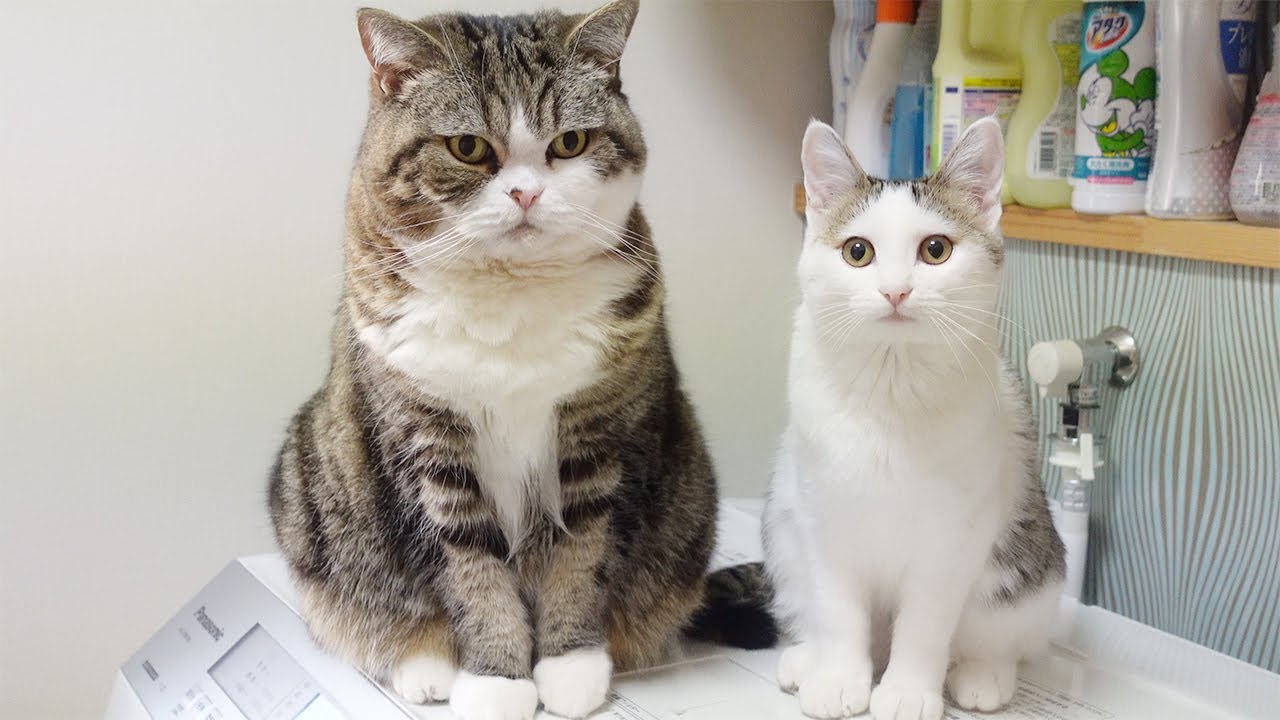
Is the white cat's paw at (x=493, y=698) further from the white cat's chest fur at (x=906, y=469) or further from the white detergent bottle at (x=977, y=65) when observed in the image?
the white detergent bottle at (x=977, y=65)

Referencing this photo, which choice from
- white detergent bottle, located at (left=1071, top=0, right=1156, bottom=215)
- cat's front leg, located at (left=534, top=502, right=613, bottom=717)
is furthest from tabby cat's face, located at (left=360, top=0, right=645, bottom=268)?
white detergent bottle, located at (left=1071, top=0, right=1156, bottom=215)

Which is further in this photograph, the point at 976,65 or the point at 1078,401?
the point at 976,65

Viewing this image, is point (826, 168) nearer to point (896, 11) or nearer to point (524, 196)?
point (524, 196)

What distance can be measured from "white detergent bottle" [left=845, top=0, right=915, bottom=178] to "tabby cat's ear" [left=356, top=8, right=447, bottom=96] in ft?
2.98

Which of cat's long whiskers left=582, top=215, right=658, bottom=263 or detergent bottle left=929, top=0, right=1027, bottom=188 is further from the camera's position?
detergent bottle left=929, top=0, right=1027, bottom=188

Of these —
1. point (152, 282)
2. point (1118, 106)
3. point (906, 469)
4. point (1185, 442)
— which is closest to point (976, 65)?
point (1118, 106)

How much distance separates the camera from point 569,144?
1.10m

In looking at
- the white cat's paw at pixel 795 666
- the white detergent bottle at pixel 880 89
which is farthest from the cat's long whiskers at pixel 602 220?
the white detergent bottle at pixel 880 89

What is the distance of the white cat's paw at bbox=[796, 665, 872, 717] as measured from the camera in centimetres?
109

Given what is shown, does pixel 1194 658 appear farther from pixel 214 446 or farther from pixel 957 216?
pixel 214 446

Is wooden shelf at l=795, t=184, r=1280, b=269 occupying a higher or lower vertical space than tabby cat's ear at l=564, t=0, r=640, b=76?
lower

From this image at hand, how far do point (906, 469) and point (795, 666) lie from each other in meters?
0.24

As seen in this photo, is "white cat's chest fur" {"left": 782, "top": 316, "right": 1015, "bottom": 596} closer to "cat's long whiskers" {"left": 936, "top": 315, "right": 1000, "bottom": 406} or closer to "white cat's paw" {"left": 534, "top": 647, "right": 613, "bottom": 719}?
"cat's long whiskers" {"left": 936, "top": 315, "right": 1000, "bottom": 406}

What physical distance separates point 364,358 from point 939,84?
0.95m
